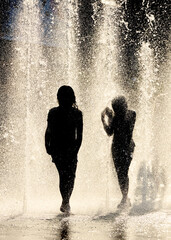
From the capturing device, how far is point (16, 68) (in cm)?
2177

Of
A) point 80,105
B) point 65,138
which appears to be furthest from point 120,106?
point 80,105

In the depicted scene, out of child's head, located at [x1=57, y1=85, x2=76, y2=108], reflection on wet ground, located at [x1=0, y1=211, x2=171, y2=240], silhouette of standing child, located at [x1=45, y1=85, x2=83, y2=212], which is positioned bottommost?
reflection on wet ground, located at [x1=0, y1=211, x2=171, y2=240]

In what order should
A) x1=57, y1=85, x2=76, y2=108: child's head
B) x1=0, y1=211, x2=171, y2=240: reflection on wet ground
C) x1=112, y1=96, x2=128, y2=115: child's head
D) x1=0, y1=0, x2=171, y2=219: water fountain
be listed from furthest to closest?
x1=0, y1=0, x2=171, y2=219: water fountain < x1=112, y1=96, x2=128, y2=115: child's head < x1=57, y1=85, x2=76, y2=108: child's head < x1=0, y1=211, x2=171, y2=240: reflection on wet ground

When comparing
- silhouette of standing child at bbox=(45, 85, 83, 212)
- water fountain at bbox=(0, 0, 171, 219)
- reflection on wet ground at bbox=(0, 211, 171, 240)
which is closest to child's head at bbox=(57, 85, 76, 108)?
silhouette of standing child at bbox=(45, 85, 83, 212)

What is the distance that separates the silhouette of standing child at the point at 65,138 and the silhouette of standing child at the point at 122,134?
94 centimetres

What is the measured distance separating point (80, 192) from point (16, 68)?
11939 mm

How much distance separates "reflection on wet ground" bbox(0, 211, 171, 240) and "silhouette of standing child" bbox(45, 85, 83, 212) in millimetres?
495

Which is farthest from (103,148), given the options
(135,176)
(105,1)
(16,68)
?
(16,68)

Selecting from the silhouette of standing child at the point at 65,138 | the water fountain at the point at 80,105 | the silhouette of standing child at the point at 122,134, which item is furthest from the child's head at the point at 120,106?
the water fountain at the point at 80,105

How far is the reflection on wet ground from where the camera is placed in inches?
192

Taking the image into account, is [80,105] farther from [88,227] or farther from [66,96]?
[88,227]

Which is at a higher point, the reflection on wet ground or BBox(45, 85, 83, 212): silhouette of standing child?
BBox(45, 85, 83, 212): silhouette of standing child

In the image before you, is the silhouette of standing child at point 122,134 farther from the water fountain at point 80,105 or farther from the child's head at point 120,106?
the water fountain at point 80,105

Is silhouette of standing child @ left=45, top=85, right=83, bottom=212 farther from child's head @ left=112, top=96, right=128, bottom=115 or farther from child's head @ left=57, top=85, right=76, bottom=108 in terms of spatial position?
child's head @ left=112, top=96, right=128, bottom=115
